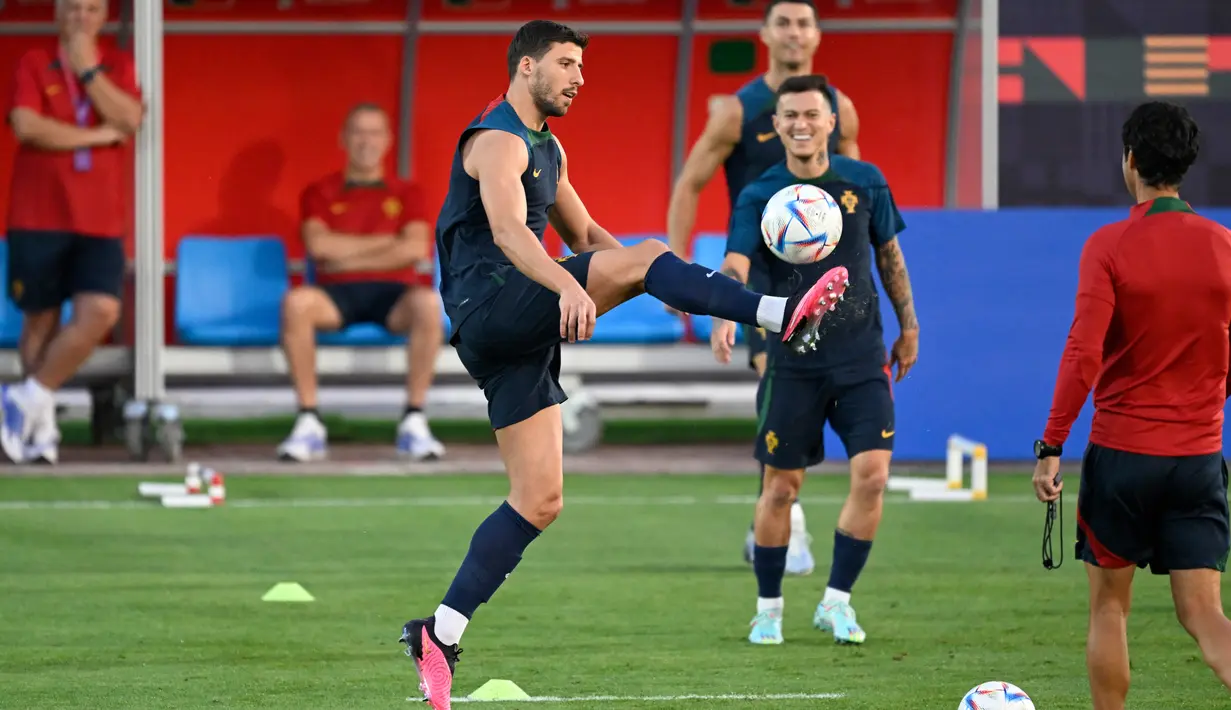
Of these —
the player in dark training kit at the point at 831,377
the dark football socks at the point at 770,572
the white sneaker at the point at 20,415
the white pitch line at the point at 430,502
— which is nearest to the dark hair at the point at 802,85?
the player in dark training kit at the point at 831,377

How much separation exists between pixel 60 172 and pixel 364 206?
212 cm

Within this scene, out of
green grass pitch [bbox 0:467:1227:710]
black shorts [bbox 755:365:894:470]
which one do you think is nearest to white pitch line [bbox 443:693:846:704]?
green grass pitch [bbox 0:467:1227:710]

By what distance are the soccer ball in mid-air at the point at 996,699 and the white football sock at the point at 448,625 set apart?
4.69 ft

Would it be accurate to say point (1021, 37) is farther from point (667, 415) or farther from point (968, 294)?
point (667, 415)

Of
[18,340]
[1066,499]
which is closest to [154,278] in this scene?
[18,340]

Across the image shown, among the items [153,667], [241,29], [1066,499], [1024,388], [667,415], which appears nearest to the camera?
[153,667]

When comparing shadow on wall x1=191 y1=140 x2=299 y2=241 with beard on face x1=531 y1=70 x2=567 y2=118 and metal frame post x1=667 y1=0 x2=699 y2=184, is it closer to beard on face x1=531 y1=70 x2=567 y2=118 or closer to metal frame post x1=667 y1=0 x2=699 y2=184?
metal frame post x1=667 y1=0 x2=699 y2=184

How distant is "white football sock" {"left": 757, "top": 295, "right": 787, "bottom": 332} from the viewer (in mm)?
5344

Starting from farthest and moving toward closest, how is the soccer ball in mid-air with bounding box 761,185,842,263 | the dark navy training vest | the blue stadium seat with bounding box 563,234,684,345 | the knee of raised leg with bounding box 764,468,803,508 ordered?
the blue stadium seat with bounding box 563,234,684,345, the knee of raised leg with bounding box 764,468,803,508, the soccer ball in mid-air with bounding box 761,185,842,263, the dark navy training vest

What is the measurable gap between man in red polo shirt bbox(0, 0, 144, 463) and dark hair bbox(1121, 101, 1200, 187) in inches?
332

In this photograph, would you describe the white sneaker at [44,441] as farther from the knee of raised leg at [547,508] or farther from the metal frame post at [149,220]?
the knee of raised leg at [547,508]

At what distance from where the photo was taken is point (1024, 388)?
12.2 m

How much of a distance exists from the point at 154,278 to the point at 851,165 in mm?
6482

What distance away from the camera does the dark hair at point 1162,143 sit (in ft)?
16.1
